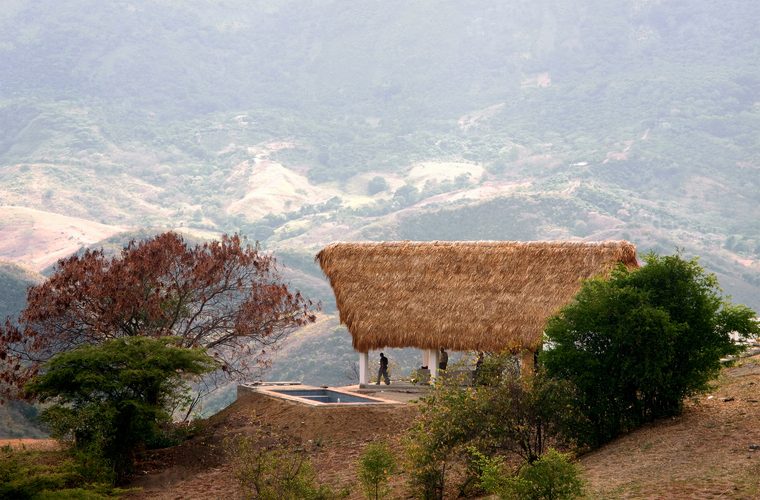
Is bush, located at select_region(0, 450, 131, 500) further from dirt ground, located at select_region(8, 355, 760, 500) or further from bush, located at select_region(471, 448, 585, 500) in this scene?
bush, located at select_region(471, 448, 585, 500)

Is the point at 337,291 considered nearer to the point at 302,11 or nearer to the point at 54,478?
the point at 54,478

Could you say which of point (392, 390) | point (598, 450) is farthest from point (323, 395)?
point (598, 450)

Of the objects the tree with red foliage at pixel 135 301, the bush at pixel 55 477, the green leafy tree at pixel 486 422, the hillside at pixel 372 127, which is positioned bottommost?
the bush at pixel 55 477

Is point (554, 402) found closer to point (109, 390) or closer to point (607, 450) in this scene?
point (607, 450)

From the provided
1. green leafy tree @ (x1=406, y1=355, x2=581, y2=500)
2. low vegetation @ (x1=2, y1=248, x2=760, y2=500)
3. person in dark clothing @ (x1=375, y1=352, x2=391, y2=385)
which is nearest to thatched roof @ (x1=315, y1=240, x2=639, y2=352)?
person in dark clothing @ (x1=375, y1=352, x2=391, y2=385)

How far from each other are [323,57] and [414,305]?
130 metres

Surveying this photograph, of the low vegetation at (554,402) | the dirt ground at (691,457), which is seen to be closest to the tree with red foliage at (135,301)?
the low vegetation at (554,402)

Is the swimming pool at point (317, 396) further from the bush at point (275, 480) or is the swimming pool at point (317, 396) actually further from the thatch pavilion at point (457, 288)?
the bush at point (275, 480)

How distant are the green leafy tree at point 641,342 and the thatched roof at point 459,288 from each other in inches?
179

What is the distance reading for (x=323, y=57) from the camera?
468ft

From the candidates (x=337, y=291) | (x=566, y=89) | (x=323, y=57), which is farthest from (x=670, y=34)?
(x=337, y=291)

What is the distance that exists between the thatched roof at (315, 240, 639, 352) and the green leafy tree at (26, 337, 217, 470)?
5.22 m

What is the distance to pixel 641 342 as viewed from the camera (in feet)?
35.3

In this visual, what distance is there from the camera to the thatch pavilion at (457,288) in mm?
16719
